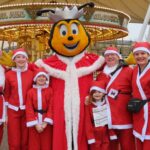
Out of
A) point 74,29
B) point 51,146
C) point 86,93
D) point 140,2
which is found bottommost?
point 51,146

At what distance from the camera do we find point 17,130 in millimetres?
4605

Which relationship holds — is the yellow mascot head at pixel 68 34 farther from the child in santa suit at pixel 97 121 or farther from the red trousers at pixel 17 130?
the red trousers at pixel 17 130

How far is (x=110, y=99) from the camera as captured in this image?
4.28 meters

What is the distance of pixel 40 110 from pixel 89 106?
0.59 meters

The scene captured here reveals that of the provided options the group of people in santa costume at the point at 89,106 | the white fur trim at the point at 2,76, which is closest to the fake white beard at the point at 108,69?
the group of people in santa costume at the point at 89,106

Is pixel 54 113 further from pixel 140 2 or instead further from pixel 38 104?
pixel 140 2

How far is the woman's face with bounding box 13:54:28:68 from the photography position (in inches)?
186

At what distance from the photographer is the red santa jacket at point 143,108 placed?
388 centimetres

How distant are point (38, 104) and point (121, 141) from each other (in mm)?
1071

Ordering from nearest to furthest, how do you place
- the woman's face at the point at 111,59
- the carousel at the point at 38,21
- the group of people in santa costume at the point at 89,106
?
the group of people in santa costume at the point at 89,106, the woman's face at the point at 111,59, the carousel at the point at 38,21

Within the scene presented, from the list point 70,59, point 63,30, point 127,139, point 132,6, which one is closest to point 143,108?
point 127,139

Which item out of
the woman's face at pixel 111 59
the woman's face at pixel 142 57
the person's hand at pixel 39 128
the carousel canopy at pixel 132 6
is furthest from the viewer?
the carousel canopy at pixel 132 6

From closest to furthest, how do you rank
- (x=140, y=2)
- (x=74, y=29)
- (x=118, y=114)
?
1. (x=118, y=114)
2. (x=74, y=29)
3. (x=140, y=2)

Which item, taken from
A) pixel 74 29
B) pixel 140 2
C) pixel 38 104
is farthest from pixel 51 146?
pixel 140 2
